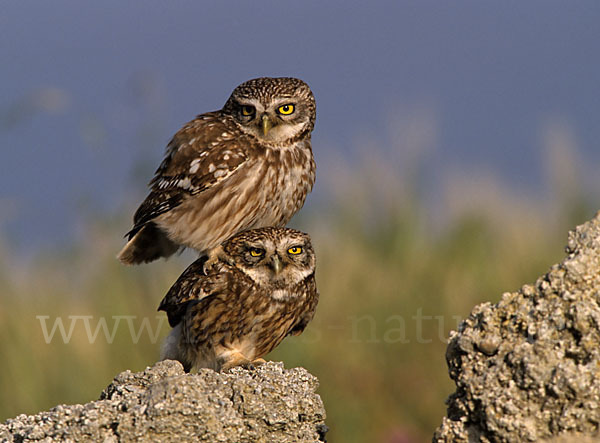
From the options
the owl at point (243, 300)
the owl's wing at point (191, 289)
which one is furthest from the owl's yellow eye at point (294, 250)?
the owl's wing at point (191, 289)

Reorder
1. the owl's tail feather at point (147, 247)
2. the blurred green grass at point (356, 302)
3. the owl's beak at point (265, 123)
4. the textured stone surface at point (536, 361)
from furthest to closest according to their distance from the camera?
the blurred green grass at point (356, 302)
the owl's tail feather at point (147, 247)
the owl's beak at point (265, 123)
the textured stone surface at point (536, 361)

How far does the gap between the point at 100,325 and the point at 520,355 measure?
5188mm

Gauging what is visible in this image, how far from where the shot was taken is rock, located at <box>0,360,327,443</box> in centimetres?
284

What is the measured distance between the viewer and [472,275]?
7.09m

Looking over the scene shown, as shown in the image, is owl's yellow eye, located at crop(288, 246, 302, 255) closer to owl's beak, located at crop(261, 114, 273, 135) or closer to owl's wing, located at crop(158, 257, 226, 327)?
owl's wing, located at crop(158, 257, 226, 327)

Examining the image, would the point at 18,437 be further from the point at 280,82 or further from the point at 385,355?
the point at 385,355

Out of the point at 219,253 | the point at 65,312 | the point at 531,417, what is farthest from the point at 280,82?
the point at 65,312

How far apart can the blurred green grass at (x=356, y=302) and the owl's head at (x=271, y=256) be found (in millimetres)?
1595

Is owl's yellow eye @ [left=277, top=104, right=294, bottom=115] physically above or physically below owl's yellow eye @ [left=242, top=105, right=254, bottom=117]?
below

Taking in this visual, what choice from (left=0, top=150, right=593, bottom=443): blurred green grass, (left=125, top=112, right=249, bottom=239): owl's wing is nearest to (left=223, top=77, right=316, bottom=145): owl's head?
(left=125, top=112, right=249, bottom=239): owl's wing

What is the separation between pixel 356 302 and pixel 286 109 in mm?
2437

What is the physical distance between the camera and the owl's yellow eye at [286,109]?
4984 millimetres

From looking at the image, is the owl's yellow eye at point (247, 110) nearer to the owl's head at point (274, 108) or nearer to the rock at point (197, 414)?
the owl's head at point (274, 108)

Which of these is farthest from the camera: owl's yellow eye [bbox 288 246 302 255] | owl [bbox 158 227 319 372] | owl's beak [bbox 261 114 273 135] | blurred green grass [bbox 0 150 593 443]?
blurred green grass [bbox 0 150 593 443]
